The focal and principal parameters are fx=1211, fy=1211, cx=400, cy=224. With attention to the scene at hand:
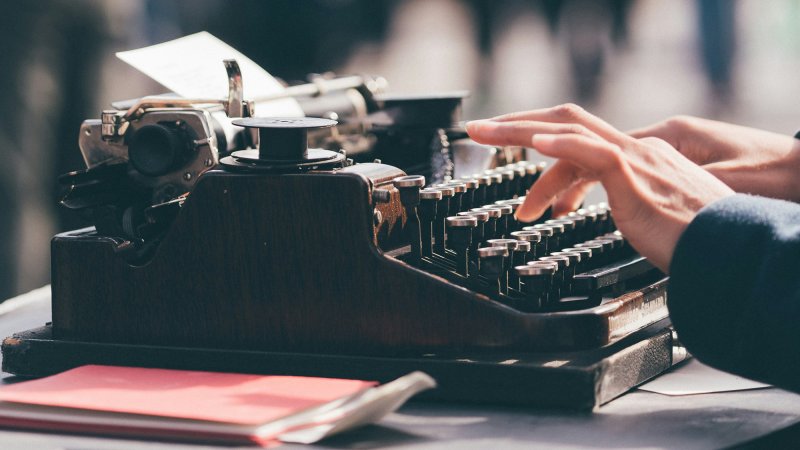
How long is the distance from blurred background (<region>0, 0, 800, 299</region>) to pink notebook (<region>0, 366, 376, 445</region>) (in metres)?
1.85

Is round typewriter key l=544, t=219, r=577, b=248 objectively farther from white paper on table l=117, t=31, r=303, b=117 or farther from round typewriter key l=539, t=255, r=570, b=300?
white paper on table l=117, t=31, r=303, b=117

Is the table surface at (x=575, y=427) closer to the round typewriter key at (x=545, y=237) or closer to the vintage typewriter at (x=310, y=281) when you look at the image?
the vintage typewriter at (x=310, y=281)

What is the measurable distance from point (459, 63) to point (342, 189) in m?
8.82

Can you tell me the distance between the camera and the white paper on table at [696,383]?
1.29 meters

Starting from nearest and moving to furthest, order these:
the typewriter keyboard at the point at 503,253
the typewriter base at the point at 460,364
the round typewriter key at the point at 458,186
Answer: the typewriter base at the point at 460,364 < the typewriter keyboard at the point at 503,253 < the round typewriter key at the point at 458,186

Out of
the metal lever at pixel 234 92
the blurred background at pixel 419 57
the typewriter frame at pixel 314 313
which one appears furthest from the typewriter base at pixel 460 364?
the blurred background at pixel 419 57

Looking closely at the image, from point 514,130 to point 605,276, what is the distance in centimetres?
19

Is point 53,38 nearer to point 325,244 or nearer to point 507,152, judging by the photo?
point 507,152

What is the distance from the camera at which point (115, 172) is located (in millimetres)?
1436

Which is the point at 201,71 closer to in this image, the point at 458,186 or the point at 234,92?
the point at 234,92

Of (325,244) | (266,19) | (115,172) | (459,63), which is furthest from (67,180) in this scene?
(459,63)

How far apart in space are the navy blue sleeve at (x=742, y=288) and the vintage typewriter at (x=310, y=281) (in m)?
0.11

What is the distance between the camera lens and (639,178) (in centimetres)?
128

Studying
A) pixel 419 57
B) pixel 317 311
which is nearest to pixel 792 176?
pixel 317 311
